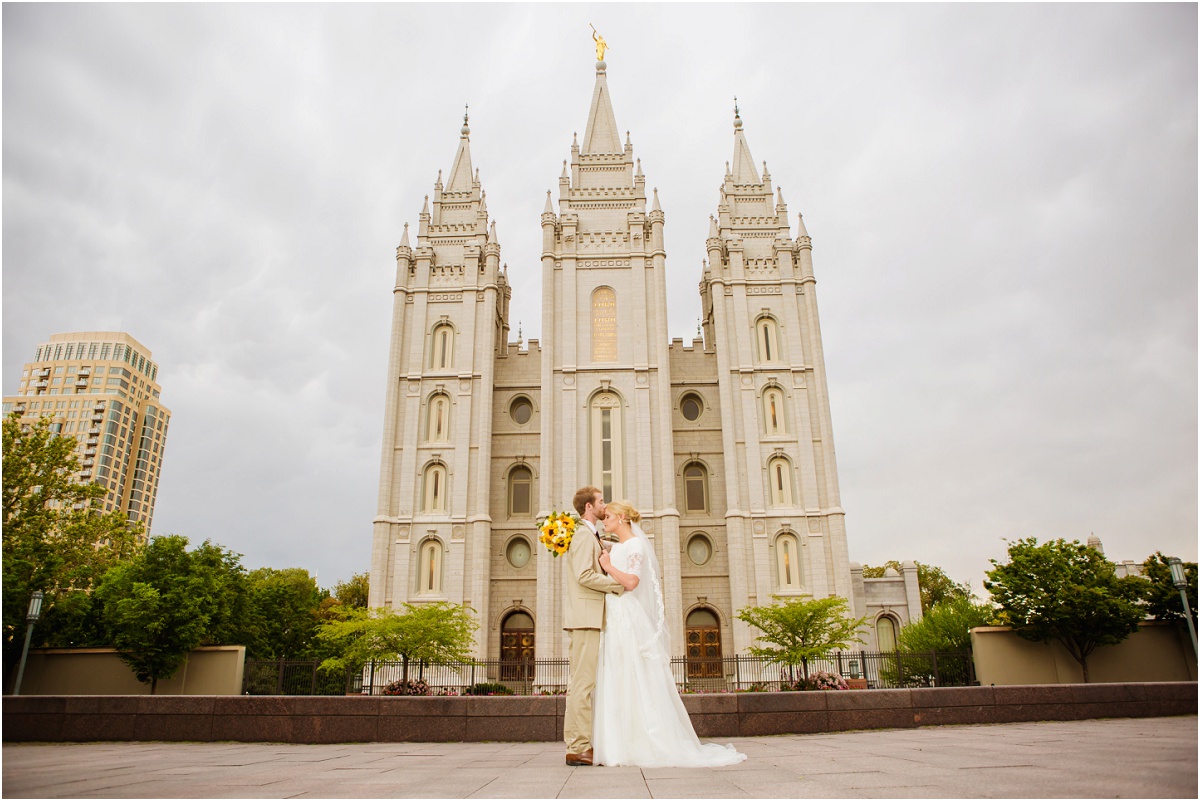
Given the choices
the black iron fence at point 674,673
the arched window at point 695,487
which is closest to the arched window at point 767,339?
the arched window at point 695,487

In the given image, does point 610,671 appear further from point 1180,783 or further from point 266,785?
point 1180,783

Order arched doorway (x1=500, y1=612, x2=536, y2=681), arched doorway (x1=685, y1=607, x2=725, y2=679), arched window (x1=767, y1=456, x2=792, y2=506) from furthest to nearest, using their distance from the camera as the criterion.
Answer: arched window (x1=767, y1=456, x2=792, y2=506) → arched doorway (x1=500, y1=612, x2=536, y2=681) → arched doorway (x1=685, y1=607, x2=725, y2=679)

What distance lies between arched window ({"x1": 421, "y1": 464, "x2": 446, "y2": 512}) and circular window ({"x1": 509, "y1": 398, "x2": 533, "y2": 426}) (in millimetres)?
4259

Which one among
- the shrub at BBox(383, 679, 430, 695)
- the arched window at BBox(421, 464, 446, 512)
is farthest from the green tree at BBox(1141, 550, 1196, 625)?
the arched window at BBox(421, 464, 446, 512)

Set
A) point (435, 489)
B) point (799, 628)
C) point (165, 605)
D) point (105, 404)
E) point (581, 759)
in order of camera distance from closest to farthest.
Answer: point (581, 759)
point (165, 605)
point (799, 628)
point (435, 489)
point (105, 404)

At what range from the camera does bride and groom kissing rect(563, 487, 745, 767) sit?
593 cm

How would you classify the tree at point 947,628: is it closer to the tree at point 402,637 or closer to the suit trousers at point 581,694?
the tree at point 402,637

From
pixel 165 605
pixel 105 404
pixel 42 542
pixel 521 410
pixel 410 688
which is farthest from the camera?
pixel 105 404

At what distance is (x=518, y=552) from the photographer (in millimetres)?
31781

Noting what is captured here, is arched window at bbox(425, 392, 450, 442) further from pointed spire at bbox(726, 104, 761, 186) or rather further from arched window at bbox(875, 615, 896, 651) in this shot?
arched window at bbox(875, 615, 896, 651)


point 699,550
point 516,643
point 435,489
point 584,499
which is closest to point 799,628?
point 699,550

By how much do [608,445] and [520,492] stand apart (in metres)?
4.75

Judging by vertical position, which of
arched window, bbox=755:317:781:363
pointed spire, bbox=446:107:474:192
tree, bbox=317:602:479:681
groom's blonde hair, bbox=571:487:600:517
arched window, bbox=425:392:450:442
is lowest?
tree, bbox=317:602:479:681

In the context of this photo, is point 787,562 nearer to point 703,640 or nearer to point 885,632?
point 703,640
